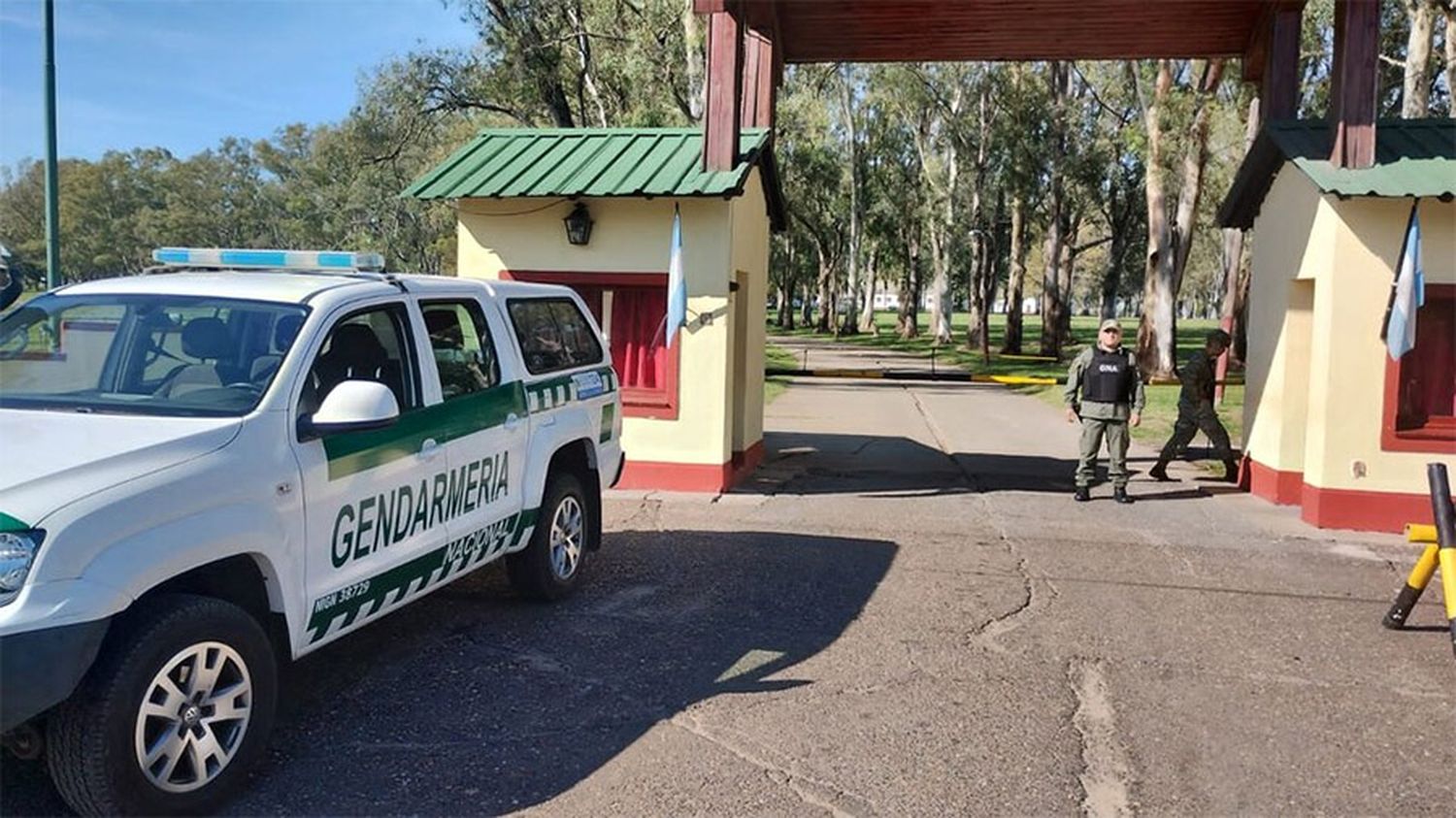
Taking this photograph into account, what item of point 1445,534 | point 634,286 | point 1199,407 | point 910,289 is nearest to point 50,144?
point 634,286

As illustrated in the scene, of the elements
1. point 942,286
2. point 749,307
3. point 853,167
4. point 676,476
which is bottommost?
point 676,476

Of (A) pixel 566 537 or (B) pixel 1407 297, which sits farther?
(B) pixel 1407 297

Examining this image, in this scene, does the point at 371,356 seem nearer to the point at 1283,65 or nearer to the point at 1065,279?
the point at 1283,65

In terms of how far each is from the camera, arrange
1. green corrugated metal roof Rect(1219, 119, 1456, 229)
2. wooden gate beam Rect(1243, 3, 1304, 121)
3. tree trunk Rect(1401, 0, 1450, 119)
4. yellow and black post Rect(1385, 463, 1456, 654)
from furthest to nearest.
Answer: tree trunk Rect(1401, 0, 1450, 119) → wooden gate beam Rect(1243, 3, 1304, 121) → green corrugated metal roof Rect(1219, 119, 1456, 229) → yellow and black post Rect(1385, 463, 1456, 654)

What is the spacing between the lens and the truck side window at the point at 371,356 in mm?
4719

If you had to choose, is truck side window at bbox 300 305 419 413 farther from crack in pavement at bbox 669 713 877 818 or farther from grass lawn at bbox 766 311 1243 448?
grass lawn at bbox 766 311 1243 448

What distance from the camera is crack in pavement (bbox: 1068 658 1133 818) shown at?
424 cm

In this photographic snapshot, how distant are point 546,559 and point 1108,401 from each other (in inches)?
259

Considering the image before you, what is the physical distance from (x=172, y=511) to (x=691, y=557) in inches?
189

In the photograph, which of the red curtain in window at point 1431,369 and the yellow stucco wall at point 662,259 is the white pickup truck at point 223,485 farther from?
the red curtain in window at point 1431,369

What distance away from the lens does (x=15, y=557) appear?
3.26 m

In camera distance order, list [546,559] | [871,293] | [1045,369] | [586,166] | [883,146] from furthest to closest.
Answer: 1. [871,293]
2. [883,146]
3. [1045,369]
4. [586,166]
5. [546,559]

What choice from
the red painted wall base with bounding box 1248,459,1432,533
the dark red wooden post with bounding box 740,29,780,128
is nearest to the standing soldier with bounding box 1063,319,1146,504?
the red painted wall base with bounding box 1248,459,1432,533

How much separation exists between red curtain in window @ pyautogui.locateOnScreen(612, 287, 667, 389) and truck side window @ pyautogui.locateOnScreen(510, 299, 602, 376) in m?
3.73
